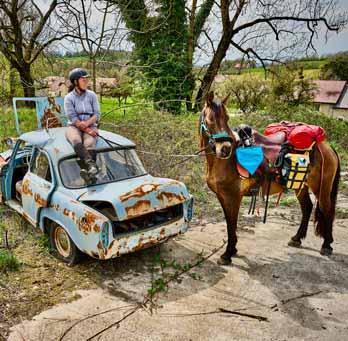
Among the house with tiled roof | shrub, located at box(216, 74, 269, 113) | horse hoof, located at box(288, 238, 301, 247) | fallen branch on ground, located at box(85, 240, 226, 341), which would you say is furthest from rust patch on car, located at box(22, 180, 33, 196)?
the house with tiled roof

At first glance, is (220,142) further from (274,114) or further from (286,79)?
(286,79)

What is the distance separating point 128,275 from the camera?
4.50m

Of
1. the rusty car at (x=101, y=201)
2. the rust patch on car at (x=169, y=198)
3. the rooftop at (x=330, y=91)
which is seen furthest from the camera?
the rooftop at (x=330, y=91)

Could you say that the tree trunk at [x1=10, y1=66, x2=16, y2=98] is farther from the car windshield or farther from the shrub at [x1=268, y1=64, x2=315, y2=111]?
the shrub at [x1=268, y1=64, x2=315, y2=111]

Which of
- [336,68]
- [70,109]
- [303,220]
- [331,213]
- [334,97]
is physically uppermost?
[336,68]

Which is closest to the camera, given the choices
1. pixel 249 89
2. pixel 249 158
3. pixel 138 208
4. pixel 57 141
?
pixel 138 208

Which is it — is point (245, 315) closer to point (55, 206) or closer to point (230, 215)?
point (230, 215)

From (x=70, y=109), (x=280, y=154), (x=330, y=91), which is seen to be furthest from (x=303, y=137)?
(x=330, y=91)

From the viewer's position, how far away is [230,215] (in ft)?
15.8

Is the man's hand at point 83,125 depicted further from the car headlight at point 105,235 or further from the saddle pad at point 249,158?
the saddle pad at point 249,158

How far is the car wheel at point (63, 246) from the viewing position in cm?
454

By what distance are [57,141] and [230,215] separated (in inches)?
105

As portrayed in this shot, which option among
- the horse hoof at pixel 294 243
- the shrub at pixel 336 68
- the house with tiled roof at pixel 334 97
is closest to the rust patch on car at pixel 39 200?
the horse hoof at pixel 294 243

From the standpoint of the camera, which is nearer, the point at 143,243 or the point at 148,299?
the point at 148,299
